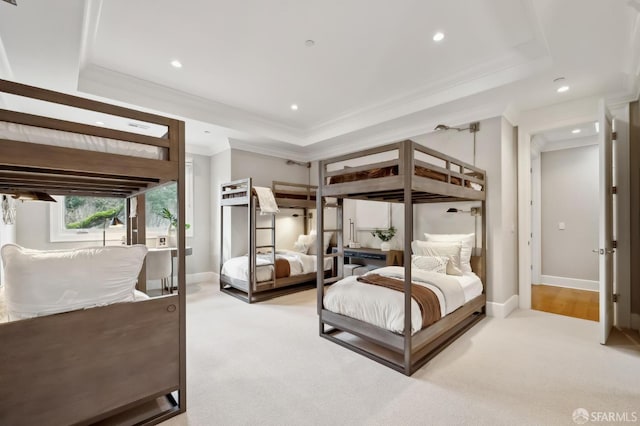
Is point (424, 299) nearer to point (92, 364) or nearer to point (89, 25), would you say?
point (92, 364)

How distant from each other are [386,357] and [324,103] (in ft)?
11.7

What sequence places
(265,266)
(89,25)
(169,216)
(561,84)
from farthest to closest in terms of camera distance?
(169,216), (265,266), (561,84), (89,25)

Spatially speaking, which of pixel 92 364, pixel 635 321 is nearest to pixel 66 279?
pixel 92 364

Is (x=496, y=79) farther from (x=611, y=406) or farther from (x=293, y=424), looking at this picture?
(x=293, y=424)

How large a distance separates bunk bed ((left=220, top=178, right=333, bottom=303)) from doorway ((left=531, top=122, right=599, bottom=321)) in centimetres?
393

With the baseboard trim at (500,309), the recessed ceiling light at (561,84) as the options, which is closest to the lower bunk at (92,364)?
the baseboard trim at (500,309)

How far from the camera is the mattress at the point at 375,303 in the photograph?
248cm

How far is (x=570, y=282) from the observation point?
17.0 ft

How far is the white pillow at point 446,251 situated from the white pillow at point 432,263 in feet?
0.29

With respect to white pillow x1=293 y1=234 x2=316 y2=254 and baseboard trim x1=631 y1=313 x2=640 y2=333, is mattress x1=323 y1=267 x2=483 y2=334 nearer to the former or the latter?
baseboard trim x1=631 y1=313 x2=640 y2=333

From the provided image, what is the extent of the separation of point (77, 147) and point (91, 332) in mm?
1069

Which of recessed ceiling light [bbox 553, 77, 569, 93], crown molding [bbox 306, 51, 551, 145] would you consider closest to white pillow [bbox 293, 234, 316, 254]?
crown molding [bbox 306, 51, 551, 145]

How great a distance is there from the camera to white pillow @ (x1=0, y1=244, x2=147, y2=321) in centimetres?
152

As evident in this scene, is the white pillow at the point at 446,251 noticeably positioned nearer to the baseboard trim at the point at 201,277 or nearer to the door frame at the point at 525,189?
the door frame at the point at 525,189
